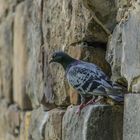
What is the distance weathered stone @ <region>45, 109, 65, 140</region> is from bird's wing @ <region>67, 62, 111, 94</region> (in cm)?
51

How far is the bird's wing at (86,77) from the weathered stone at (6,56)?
219 cm

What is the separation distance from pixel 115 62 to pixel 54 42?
0.72 metres

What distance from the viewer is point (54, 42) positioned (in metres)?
3.29

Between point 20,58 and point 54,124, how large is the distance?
1.25 meters

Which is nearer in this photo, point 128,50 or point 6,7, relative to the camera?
point 128,50

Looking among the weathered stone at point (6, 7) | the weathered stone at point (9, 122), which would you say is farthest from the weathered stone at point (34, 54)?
the weathered stone at point (6, 7)

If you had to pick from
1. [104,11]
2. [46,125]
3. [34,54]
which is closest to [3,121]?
[34,54]

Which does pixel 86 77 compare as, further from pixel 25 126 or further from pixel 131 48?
pixel 25 126

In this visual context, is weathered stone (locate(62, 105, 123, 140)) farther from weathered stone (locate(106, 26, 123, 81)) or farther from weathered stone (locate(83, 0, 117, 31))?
weathered stone (locate(83, 0, 117, 31))

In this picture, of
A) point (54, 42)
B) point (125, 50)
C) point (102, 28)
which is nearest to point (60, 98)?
point (54, 42)

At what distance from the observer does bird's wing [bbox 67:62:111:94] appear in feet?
8.46

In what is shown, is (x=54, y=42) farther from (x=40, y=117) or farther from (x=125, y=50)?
(x=125, y=50)

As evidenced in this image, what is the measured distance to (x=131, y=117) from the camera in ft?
7.75

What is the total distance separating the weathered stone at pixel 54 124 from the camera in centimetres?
320
